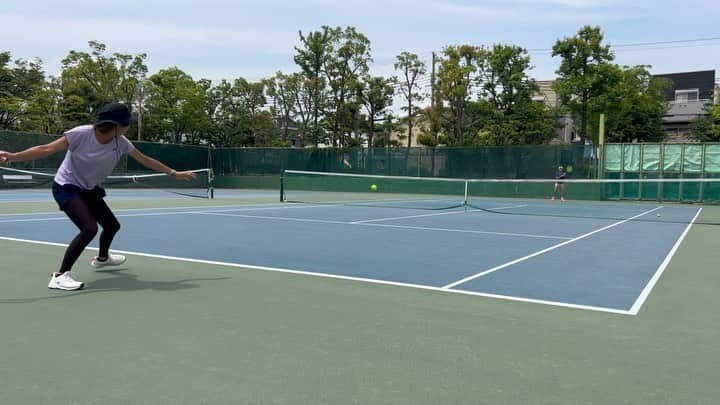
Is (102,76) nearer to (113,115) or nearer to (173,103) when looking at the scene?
(173,103)

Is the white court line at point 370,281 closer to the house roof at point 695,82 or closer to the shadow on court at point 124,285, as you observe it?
the shadow on court at point 124,285

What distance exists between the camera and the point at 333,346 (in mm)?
3326

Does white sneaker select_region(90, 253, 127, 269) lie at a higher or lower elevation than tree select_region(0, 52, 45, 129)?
lower

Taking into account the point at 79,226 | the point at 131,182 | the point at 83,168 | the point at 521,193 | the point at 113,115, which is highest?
the point at 113,115

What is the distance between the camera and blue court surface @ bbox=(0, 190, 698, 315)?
5.28 metres

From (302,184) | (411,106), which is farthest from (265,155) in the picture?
(411,106)

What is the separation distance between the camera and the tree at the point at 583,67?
33844 mm

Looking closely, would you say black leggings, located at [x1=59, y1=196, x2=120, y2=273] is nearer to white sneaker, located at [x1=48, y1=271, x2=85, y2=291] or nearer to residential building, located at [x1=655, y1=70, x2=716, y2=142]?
white sneaker, located at [x1=48, y1=271, x2=85, y2=291]

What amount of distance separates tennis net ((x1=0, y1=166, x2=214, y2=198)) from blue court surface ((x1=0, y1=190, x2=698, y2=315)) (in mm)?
8109

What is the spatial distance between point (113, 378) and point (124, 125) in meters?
2.65

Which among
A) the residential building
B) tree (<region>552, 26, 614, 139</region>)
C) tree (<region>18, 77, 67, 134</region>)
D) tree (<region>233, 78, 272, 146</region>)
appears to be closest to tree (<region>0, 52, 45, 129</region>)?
tree (<region>18, 77, 67, 134</region>)

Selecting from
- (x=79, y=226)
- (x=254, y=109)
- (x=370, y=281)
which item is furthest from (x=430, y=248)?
(x=254, y=109)

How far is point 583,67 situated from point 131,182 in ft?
85.5

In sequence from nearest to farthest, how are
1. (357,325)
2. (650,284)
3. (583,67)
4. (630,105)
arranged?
1. (357,325)
2. (650,284)
3. (583,67)
4. (630,105)
